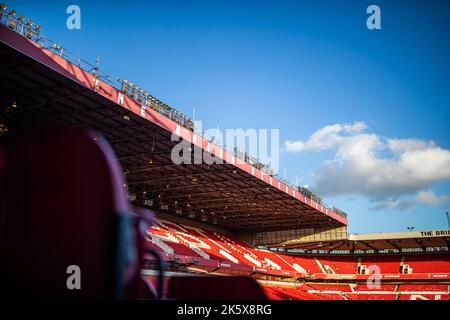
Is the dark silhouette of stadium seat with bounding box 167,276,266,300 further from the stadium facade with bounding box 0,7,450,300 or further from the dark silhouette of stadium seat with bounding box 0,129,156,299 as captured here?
the stadium facade with bounding box 0,7,450,300

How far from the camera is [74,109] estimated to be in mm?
19422

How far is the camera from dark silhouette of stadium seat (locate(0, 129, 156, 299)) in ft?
8.00

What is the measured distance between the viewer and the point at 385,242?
47750mm

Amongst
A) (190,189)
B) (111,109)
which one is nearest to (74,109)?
(111,109)

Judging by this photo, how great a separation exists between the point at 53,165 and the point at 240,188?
108 feet

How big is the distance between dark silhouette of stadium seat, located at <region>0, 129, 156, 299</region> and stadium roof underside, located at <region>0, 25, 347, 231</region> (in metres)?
6.21

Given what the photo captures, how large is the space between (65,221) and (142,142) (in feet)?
72.9

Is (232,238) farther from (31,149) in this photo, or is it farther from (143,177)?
(31,149)

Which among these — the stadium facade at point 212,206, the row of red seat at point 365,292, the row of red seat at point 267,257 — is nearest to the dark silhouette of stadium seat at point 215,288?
the stadium facade at point 212,206

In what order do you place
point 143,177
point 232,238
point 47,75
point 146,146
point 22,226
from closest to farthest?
point 22,226
point 47,75
point 146,146
point 143,177
point 232,238

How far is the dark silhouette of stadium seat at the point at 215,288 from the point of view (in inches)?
137

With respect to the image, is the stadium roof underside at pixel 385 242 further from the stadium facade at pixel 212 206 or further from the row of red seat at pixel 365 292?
the row of red seat at pixel 365 292

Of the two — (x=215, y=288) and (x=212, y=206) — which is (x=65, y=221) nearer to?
(x=215, y=288)
